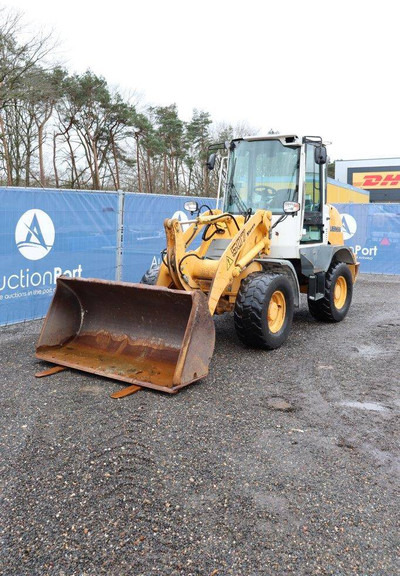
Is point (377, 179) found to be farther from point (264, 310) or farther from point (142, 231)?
point (264, 310)

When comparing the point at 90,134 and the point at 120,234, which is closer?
the point at 120,234

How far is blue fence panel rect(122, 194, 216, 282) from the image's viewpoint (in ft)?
30.2

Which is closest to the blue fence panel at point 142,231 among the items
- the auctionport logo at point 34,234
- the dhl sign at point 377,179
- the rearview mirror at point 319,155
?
the auctionport logo at point 34,234

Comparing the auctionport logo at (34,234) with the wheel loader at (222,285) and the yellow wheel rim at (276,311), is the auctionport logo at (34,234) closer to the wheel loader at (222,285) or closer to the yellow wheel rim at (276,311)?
the wheel loader at (222,285)

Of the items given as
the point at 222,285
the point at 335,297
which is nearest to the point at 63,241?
the point at 222,285

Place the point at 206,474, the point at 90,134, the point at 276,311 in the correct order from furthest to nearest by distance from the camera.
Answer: the point at 90,134 → the point at 276,311 → the point at 206,474

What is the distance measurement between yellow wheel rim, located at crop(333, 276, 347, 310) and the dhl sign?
44.3 m

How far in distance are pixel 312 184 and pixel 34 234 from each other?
4127 mm

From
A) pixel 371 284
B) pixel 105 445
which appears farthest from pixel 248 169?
pixel 371 284

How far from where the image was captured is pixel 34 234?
24.4 feet

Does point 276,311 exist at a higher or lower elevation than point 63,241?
lower

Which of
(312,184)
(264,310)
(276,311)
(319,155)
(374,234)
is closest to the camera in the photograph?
(264,310)

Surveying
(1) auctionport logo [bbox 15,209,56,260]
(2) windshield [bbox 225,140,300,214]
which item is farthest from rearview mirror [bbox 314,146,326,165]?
(1) auctionport logo [bbox 15,209,56,260]

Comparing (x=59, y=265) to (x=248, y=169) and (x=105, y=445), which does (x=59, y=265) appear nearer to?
(x=248, y=169)
